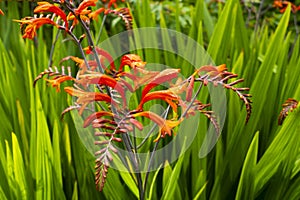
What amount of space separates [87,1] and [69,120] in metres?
0.58

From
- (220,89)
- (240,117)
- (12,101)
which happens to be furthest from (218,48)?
(12,101)

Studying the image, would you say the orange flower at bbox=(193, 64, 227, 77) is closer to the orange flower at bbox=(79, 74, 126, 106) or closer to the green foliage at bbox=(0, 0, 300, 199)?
the orange flower at bbox=(79, 74, 126, 106)

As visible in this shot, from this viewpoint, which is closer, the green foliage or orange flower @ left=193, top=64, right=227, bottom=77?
orange flower @ left=193, top=64, right=227, bottom=77

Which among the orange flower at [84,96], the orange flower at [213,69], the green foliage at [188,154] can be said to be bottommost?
the green foliage at [188,154]

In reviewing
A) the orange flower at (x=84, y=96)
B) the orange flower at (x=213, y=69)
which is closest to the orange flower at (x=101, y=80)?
the orange flower at (x=84, y=96)

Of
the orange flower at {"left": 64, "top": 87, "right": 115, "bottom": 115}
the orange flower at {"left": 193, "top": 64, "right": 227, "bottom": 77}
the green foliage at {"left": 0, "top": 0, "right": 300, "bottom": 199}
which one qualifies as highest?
the orange flower at {"left": 193, "top": 64, "right": 227, "bottom": 77}

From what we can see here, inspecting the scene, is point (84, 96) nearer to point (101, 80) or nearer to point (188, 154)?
point (101, 80)

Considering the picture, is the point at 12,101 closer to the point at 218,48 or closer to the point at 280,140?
the point at 218,48

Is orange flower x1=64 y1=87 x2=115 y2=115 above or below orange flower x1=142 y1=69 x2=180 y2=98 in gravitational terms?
below

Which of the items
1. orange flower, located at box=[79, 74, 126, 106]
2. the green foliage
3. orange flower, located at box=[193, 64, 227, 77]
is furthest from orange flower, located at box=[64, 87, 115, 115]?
the green foliage

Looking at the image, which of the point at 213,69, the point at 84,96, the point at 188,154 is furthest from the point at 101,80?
the point at 188,154

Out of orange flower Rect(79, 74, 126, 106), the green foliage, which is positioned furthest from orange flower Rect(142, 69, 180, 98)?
the green foliage

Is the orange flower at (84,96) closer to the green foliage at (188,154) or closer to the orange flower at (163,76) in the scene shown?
the orange flower at (163,76)

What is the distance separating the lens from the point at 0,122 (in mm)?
1284
